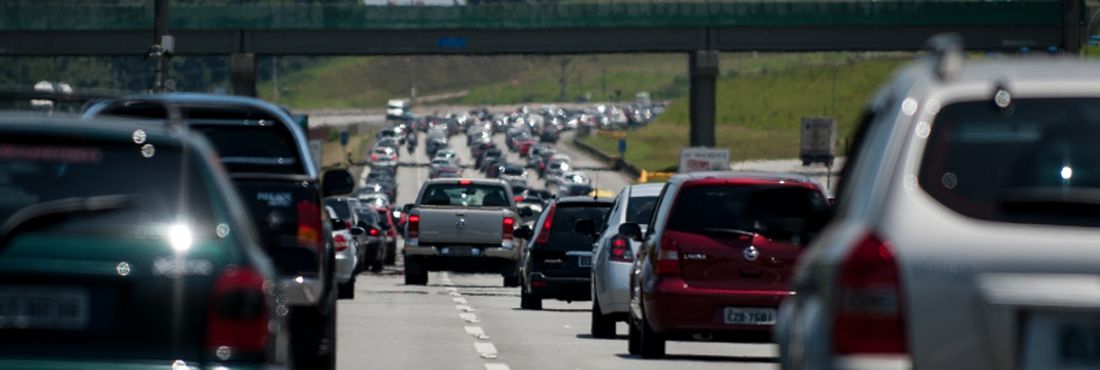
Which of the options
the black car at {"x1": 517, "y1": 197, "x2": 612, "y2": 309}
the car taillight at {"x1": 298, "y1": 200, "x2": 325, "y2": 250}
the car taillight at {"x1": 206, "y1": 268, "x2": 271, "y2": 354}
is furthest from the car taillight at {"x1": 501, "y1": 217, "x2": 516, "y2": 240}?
the car taillight at {"x1": 206, "y1": 268, "x2": 271, "y2": 354}

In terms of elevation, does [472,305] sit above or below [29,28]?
below

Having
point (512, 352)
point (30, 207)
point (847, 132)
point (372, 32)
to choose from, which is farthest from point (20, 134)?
point (847, 132)

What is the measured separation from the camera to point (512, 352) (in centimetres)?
1898

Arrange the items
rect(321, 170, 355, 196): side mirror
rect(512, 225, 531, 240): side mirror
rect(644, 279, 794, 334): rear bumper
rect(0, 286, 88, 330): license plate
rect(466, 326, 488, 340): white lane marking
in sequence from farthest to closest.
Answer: rect(512, 225, 531, 240): side mirror < rect(466, 326, 488, 340): white lane marking < rect(644, 279, 794, 334): rear bumper < rect(321, 170, 355, 196): side mirror < rect(0, 286, 88, 330): license plate

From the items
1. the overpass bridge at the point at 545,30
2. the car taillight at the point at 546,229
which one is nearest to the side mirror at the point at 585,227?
the car taillight at the point at 546,229

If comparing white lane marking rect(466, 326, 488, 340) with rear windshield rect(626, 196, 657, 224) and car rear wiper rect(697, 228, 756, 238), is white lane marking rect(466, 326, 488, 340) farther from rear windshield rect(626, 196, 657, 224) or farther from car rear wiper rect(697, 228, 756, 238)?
car rear wiper rect(697, 228, 756, 238)

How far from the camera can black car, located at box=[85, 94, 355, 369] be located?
13.8 m

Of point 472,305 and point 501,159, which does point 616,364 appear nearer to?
point 472,305

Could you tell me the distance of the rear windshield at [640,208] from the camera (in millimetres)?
22891

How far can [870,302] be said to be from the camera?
6988mm

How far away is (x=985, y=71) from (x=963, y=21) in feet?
257

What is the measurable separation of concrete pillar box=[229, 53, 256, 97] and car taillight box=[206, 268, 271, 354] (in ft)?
241

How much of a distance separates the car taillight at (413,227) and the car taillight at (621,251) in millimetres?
15750

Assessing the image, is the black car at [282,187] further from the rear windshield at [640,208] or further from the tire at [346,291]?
the tire at [346,291]
